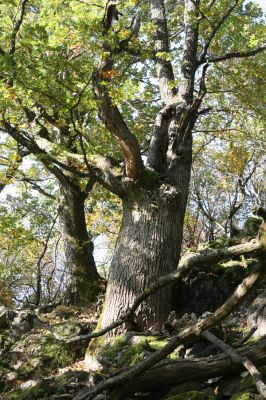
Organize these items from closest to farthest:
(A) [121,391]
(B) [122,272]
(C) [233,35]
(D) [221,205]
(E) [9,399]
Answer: (A) [121,391], (E) [9,399], (B) [122,272], (C) [233,35], (D) [221,205]

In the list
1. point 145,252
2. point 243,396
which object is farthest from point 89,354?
point 243,396

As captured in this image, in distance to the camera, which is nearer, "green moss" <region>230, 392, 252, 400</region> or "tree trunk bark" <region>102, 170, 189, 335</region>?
"green moss" <region>230, 392, 252, 400</region>

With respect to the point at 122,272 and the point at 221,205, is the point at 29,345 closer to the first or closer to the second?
the point at 122,272

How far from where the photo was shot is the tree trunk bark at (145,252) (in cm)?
700

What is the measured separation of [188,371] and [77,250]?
7.25 m

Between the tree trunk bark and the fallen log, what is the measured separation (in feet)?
9.67

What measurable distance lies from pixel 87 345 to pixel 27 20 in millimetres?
10536

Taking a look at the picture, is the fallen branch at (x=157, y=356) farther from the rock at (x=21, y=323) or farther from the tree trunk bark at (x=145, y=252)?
the rock at (x=21, y=323)

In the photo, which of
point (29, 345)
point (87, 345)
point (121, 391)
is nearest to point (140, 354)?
point (121, 391)

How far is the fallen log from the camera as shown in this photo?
146 inches

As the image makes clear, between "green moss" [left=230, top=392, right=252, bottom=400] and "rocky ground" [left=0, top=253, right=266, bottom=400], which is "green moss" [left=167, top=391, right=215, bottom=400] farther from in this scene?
"green moss" [left=230, top=392, right=252, bottom=400]

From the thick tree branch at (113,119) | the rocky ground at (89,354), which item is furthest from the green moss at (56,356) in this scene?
the thick tree branch at (113,119)

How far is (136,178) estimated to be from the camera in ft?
26.5

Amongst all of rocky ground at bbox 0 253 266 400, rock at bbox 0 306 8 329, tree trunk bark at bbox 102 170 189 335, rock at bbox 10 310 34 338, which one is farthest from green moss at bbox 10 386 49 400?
rock at bbox 0 306 8 329
